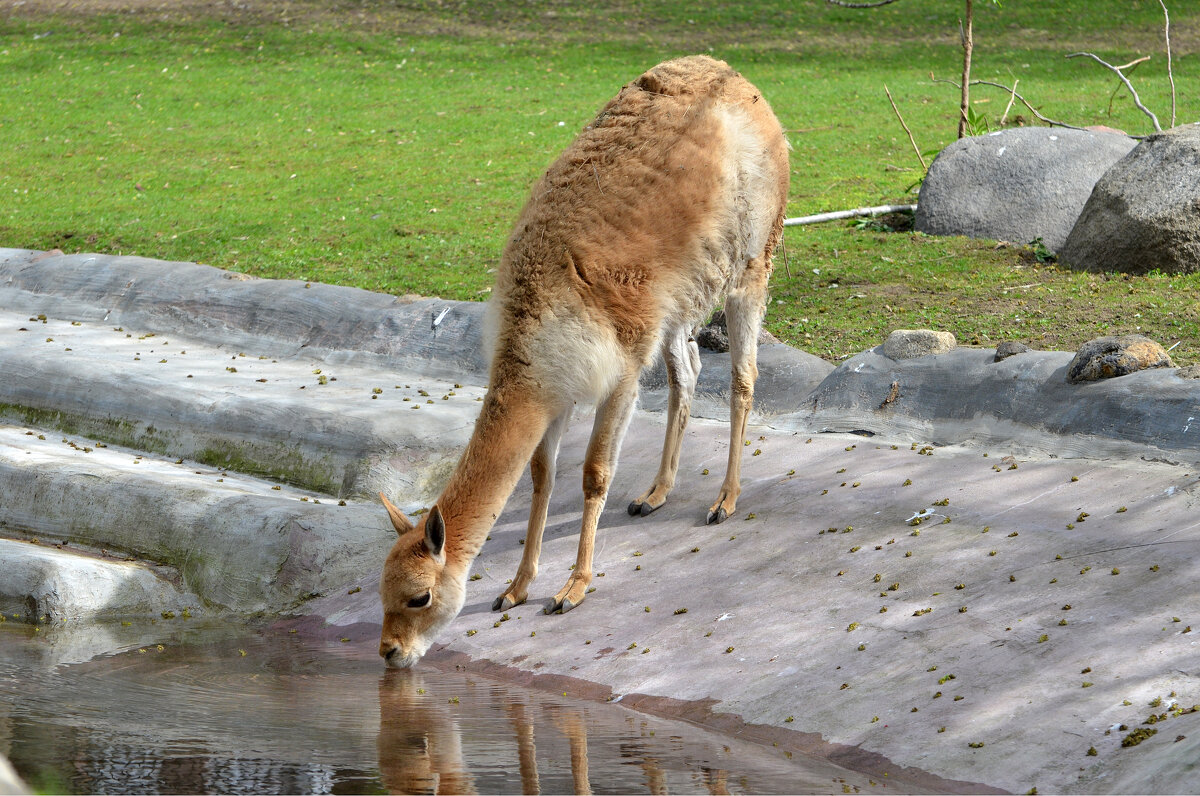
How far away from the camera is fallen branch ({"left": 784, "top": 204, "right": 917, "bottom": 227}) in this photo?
13.4 m

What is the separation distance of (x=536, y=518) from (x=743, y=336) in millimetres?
1746

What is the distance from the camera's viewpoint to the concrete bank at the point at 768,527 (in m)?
4.72

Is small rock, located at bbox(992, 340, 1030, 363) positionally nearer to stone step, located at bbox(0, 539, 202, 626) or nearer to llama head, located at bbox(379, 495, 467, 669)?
llama head, located at bbox(379, 495, 467, 669)

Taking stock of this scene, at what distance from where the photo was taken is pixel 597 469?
646 centimetres

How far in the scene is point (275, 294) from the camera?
1082 cm

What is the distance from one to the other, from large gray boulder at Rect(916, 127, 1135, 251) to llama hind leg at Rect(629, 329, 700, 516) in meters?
5.89

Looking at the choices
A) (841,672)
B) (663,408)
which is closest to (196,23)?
(663,408)

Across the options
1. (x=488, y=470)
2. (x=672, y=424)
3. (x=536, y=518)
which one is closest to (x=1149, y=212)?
(x=672, y=424)

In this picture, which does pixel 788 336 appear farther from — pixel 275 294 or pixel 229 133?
pixel 229 133

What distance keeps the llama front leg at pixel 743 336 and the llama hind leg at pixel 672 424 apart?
29 centimetres

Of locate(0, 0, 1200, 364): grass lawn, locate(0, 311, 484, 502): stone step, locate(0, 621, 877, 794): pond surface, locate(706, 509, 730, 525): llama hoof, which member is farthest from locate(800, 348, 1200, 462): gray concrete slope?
locate(0, 621, 877, 794): pond surface

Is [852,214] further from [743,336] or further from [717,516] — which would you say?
[717,516]

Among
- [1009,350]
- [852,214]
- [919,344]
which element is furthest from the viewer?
[852,214]

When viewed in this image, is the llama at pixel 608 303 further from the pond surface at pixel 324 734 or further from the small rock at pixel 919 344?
the small rock at pixel 919 344
